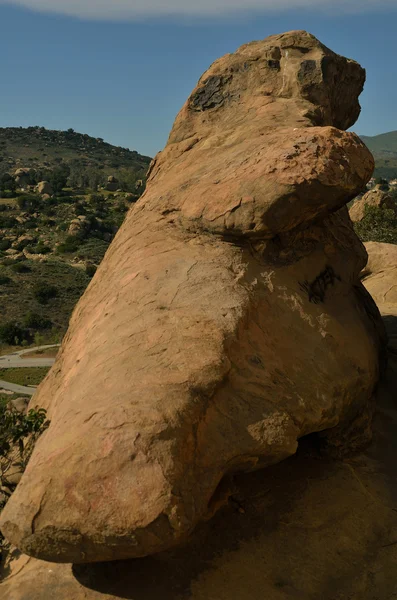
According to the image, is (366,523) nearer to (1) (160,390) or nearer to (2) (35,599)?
(1) (160,390)

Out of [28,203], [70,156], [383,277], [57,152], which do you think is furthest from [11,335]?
[57,152]

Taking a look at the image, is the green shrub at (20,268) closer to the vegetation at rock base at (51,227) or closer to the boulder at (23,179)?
the vegetation at rock base at (51,227)

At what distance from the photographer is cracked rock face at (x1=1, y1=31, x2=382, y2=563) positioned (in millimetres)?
3301

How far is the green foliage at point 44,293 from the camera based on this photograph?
3269 centimetres

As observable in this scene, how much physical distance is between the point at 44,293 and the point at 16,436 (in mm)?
28741

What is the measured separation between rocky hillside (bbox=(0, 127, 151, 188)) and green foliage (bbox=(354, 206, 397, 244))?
46506mm

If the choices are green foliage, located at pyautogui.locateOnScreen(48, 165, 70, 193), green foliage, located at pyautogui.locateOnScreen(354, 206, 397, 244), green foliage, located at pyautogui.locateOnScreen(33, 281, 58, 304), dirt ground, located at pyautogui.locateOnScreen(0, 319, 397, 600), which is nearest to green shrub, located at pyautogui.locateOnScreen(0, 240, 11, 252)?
green foliage, located at pyautogui.locateOnScreen(33, 281, 58, 304)

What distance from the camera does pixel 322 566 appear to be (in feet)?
13.6

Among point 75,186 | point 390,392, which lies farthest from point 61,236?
point 390,392

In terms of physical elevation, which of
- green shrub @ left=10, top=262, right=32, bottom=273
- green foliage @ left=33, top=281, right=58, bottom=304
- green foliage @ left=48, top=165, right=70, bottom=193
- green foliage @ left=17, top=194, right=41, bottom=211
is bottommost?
green foliage @ left=33, top=281, right=58, bottom=304

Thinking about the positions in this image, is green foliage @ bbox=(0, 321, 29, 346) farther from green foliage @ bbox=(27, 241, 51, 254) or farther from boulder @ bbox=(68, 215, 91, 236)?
boulder @ bbox=(68, 215, 91, 236)

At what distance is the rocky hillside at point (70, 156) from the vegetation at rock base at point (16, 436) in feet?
193

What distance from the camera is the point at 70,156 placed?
8244 cm

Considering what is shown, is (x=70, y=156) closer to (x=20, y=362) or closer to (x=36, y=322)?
(x=36, y=322)
